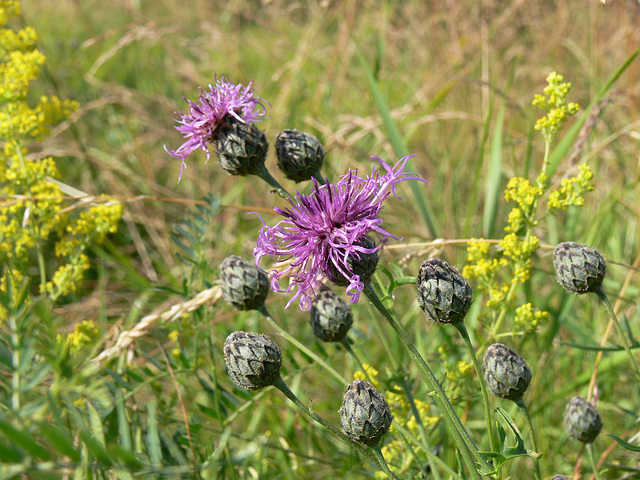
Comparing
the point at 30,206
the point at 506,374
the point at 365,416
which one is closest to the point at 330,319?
the point at 365,416

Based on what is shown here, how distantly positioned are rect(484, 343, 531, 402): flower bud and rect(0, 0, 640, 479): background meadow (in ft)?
0.56

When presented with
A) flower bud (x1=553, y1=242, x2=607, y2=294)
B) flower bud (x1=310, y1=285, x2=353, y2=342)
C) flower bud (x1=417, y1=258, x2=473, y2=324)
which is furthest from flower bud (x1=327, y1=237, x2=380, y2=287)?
flower bud (x1=553, y1=242, x2=607, y2=294)

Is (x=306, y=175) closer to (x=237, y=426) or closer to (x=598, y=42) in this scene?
(x=237, y=426)

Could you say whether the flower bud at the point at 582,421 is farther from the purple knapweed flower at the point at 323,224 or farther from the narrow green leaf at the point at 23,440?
the narrow green leaf at the point at 23,440

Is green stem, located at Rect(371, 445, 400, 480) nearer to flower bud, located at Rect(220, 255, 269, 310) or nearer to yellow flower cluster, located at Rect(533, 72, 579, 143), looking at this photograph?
flower bud, located at Rect(220, 255, 269, 310)

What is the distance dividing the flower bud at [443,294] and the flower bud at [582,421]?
0.59 m

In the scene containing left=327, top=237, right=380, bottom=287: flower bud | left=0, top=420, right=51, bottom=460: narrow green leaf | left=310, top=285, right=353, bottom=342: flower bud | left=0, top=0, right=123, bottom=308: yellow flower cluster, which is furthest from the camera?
left=0, top=0, right=123, bottom=308: yellow flower cluster

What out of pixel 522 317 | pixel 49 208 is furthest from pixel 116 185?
pixel 522 317

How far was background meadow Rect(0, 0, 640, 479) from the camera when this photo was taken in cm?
181

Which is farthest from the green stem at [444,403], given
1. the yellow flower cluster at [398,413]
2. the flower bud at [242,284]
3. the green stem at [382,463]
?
the flower bud at [242,284]

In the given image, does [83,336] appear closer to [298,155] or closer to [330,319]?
[330,319]

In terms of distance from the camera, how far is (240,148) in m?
1.73

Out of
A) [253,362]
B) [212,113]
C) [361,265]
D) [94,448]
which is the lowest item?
[94,448]

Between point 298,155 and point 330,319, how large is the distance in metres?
0.53
